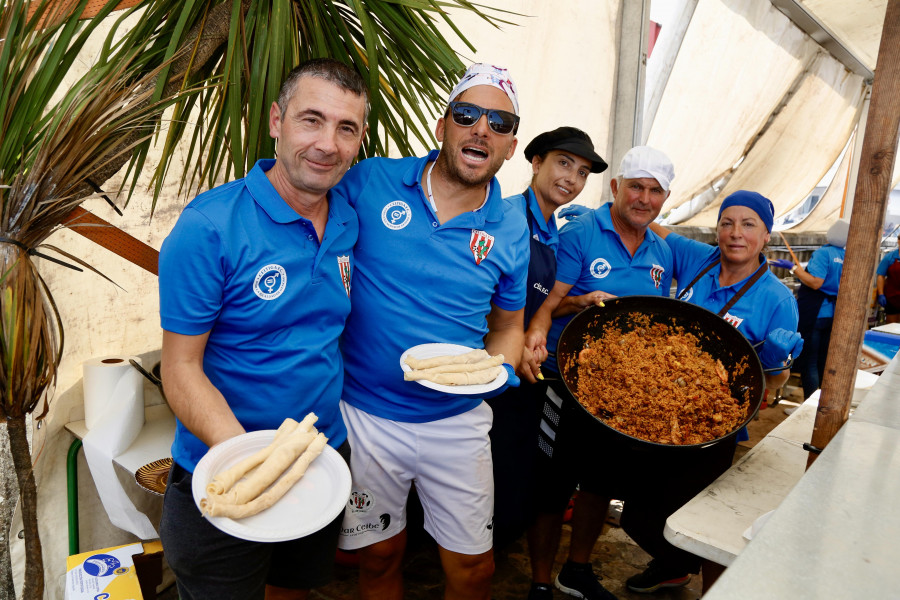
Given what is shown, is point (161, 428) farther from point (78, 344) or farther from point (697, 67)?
point (697, 67)

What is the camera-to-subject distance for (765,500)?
165 cm

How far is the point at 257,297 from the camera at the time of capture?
4.88ft

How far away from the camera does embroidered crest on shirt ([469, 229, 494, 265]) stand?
193cm

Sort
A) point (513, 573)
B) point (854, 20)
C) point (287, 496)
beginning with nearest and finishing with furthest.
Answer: point (287, 496) < point (513, 573) < point (854, 20)

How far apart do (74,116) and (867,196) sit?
6.76 feet

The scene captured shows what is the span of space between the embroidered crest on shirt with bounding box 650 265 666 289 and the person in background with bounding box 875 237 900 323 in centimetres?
588

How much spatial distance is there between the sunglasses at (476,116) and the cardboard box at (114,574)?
203 centimetres

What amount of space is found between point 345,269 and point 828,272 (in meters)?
5.57

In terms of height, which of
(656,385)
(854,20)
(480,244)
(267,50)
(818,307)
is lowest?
(818,307)

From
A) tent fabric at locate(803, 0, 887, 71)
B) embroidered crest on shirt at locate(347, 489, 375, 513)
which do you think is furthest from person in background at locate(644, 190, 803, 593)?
tent fabric at locate(803, 0, 887, 71)

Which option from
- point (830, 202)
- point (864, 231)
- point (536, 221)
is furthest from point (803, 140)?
point (864, 231)

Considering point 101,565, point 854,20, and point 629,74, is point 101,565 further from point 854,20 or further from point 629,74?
point 854,20

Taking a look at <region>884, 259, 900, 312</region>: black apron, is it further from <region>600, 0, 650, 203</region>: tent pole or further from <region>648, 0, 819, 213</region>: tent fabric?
<region>600, 0, 650, 203</region>: tent pole

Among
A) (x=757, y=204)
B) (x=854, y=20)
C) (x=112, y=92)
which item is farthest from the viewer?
(x=854, y=20)
